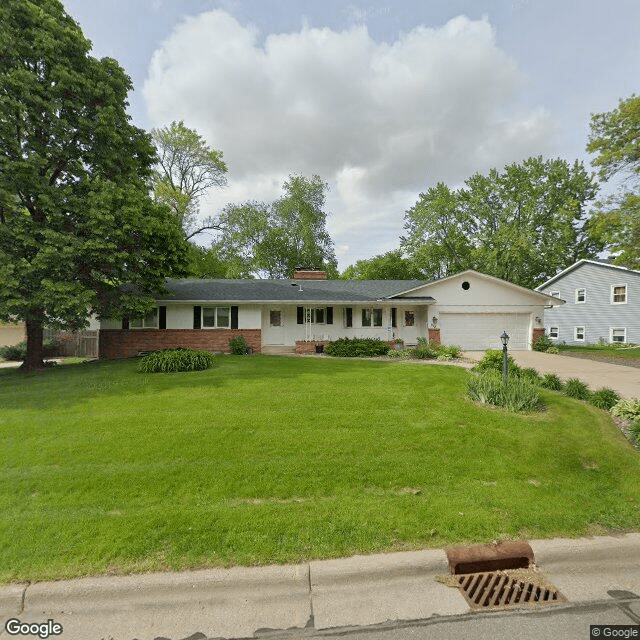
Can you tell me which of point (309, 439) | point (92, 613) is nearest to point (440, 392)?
point (309, 439)

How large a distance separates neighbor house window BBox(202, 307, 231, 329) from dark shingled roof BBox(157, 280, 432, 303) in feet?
2.16

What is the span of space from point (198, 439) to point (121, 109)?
546 inches

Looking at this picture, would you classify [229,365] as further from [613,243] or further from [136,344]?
[613,243]

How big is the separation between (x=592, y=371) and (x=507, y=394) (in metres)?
8.77

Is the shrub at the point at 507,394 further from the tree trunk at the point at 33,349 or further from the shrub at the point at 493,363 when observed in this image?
the tree trunk at the point at 33,349

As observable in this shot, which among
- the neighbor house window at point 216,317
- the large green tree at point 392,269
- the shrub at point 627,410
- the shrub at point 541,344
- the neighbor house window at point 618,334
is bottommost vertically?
the shrub at point 627,410

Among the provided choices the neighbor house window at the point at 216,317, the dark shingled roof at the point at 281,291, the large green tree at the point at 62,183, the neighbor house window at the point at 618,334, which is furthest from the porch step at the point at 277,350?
the neighbor house window at the point at 618,334

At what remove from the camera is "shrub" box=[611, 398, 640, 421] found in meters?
6.89

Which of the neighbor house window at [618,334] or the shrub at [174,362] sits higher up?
the neighbor house window at [618,334]

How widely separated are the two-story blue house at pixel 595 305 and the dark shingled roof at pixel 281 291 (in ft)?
50.1

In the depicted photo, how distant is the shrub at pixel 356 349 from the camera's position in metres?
16.0

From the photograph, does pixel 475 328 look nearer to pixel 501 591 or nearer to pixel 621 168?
pixel 621 168

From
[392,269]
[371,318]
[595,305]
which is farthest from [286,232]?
[595,305]

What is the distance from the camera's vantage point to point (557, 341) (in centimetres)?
2852
